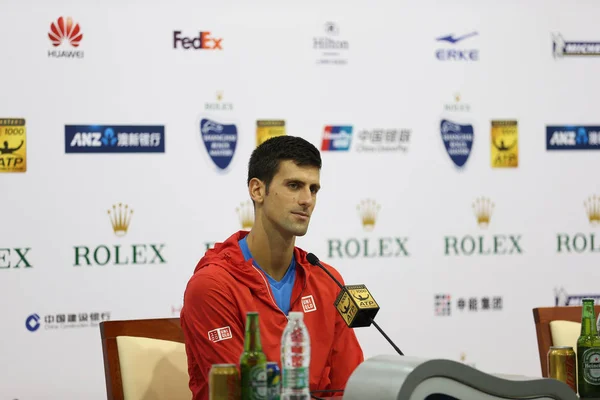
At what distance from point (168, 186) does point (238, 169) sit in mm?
379

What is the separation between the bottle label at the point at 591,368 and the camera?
2488 millimetres

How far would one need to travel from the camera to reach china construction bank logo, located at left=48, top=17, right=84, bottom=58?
167 inches

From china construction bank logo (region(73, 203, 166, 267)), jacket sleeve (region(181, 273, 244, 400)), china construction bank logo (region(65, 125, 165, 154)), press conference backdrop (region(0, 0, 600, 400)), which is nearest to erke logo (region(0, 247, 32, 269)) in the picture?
press conference backdrop (region(0, 0, 600, 400))

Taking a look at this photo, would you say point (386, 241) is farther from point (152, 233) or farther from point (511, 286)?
point (152, 233)

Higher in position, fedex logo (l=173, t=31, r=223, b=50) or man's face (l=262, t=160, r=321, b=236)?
fedex logo (l=173, t=31, r=223, b=50)

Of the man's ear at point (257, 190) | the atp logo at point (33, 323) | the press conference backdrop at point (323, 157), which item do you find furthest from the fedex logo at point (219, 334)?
the atp logo at point (33, 323)

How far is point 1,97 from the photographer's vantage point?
13.7ft

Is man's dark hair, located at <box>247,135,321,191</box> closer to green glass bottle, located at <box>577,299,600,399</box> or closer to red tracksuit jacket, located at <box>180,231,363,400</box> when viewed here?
red tracksuit jacket, located at <box>180,231,363,400</box>

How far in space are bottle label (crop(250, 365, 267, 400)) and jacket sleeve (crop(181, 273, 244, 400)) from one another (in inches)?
29.0

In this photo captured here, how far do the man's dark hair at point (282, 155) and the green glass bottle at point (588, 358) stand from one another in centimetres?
101

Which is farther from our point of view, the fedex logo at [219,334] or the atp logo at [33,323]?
the atp logo at [33,323]

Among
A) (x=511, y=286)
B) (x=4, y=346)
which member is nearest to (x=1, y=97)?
(x=4, y=346)

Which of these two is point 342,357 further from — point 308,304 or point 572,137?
point 572,137

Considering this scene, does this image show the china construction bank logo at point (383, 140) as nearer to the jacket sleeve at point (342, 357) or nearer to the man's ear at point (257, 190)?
the man's ear at point (257, 190)
